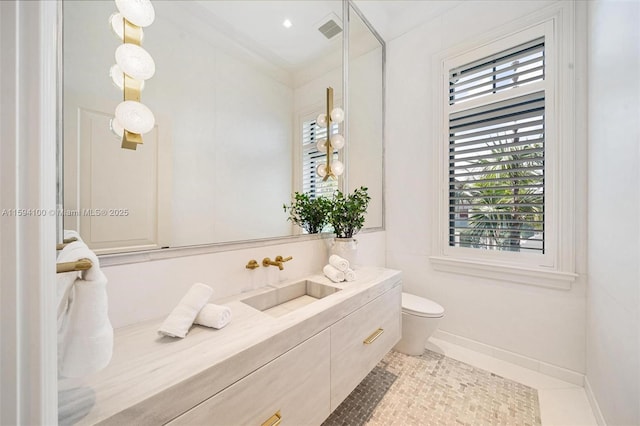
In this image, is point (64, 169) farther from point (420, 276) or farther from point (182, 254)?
point (420, 276)

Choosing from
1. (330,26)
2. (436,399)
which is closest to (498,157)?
(330,26)

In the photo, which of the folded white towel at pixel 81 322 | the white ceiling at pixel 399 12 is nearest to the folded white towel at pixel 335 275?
the folded white towel at pixel 81 322

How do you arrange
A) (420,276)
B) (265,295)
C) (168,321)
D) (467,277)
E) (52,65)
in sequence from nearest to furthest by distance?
(52,65) → (168,321) → (265,295) → (467,277) → (420,276)

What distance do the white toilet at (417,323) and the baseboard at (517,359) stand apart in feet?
1.06

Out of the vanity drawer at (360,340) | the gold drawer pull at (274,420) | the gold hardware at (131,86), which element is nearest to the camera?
the gold drawer pull at (274,420)

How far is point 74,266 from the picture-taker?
45cm

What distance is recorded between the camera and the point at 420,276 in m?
2.24

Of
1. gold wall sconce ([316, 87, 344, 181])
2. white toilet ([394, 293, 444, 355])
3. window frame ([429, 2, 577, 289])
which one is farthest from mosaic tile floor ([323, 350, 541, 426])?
gold wall sconce ([316, 87, 344, 181])

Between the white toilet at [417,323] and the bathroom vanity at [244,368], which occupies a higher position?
the bathroom vanity at [244,368]

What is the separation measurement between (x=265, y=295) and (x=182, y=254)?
43 cm

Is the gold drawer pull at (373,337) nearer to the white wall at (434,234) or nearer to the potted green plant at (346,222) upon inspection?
the potted green plant at (346,222)

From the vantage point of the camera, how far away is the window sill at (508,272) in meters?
1.65

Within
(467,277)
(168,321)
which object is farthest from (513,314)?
(168,321)

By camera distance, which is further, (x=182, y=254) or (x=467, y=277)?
(x=467, y=277)
